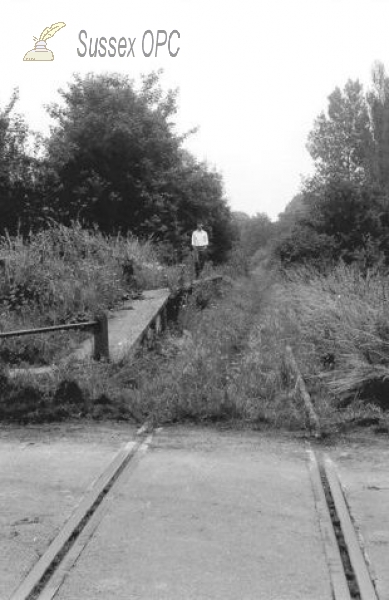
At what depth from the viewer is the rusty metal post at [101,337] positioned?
8.30 meters

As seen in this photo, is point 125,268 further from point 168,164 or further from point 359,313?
point 168,164

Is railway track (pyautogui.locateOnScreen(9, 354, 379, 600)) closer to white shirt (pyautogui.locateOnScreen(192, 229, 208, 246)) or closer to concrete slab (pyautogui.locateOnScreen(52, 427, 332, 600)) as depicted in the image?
concrete slab (pyautogui.locateOnScreen(52, 427, 332, 600))

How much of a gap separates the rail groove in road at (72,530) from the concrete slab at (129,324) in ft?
11.1

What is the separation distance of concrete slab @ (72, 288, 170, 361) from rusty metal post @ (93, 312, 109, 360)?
0.86 feet

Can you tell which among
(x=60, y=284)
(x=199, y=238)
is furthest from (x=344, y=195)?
(x=60, y=284)

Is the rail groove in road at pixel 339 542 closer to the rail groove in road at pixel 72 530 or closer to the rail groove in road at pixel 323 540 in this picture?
the rail groove in road at pixel 323 540

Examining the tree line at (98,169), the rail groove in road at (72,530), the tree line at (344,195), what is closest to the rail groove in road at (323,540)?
the rail groove in road at (72,530)

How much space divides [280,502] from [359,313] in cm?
539

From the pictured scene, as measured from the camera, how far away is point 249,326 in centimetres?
1402

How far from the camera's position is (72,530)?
13.2ft

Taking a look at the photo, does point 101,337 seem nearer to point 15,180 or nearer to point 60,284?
point 60,284

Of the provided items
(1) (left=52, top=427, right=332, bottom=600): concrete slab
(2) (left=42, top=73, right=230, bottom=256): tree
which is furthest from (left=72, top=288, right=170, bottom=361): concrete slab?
(2) (left=42, top=73, right=230, bottom=256): tree

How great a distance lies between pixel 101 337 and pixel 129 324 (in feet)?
9.59

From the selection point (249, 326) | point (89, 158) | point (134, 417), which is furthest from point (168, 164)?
point (134, 417)
